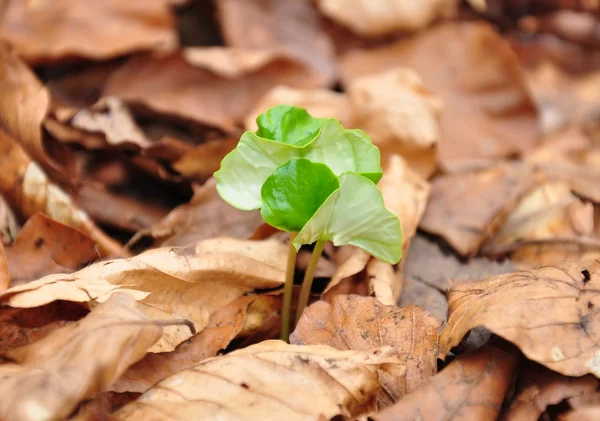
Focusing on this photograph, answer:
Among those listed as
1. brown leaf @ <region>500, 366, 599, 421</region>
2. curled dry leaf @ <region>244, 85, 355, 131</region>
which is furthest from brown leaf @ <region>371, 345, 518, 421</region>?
curled dry leaf @ <region>244, 85, 355, 131</region>

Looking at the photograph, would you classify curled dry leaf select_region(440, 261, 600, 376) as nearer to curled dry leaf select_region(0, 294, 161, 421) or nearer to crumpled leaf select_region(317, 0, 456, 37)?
curled dry leaf select_region(0, 294, 161, 421)

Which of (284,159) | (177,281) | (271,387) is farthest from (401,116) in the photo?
(271,387)

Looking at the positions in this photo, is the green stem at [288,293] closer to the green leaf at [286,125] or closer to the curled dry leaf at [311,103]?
the green leaf at [286,125]

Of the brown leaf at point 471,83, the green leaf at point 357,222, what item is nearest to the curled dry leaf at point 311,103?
the brown leaf at point 471,83

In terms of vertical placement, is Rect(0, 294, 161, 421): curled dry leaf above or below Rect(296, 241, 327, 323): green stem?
above

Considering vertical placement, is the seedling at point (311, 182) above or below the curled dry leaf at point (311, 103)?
above

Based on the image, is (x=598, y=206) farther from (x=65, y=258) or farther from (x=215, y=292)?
(x=65, y=258)

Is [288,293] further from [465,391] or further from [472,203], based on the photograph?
[472,203]
